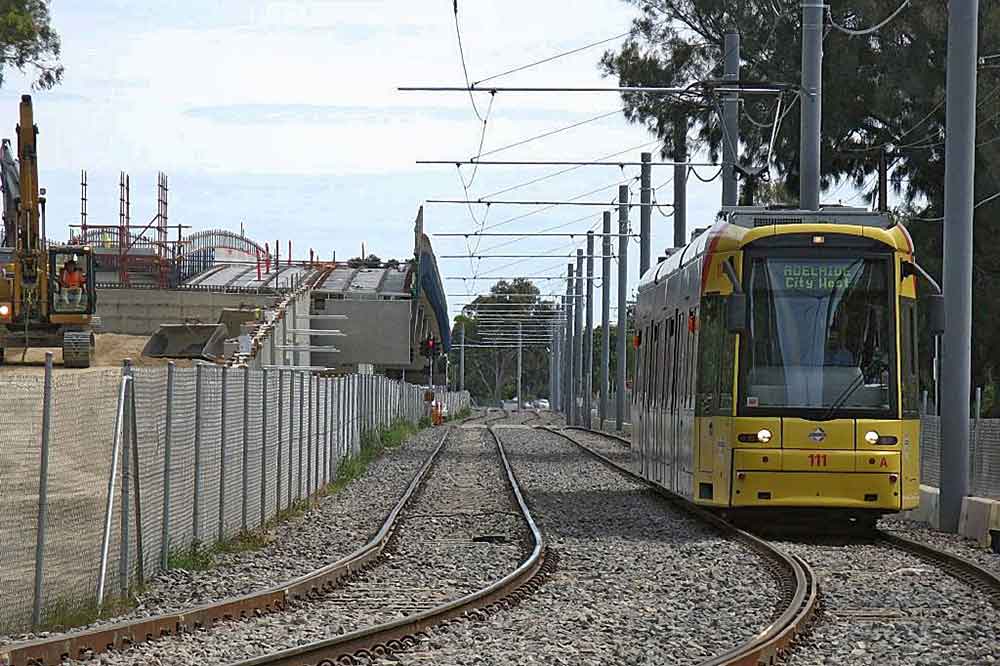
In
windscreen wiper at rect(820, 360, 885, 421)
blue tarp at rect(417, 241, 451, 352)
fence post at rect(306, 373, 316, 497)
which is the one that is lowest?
fence post at rect(306, 373, 316, 497)

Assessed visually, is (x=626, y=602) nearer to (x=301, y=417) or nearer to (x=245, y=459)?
(x=245, y=459)

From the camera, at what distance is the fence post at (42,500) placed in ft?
36.6

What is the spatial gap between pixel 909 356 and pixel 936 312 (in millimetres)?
766

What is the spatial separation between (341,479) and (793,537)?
1283 cm

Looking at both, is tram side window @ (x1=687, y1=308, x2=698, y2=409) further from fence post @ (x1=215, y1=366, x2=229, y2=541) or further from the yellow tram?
fence post @ (x1=215, y1=366, x2=229, y2=541)

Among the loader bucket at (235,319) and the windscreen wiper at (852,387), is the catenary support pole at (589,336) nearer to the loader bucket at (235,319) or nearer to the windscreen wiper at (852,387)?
the loader bucket at (235,319)

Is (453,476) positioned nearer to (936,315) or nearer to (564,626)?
Answer: (936,315)

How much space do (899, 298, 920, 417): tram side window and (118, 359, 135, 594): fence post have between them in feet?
27.9

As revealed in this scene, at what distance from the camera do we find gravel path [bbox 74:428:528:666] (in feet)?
33.9

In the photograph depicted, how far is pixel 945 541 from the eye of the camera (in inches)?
763

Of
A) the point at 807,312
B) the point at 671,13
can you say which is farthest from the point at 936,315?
the point at 671,13

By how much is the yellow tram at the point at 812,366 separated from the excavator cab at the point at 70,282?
29541 millimetres

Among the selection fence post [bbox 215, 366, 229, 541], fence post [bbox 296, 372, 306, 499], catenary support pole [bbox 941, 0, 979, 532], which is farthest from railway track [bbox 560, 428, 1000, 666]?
fence post [bbox 296, 372, 306, 499]

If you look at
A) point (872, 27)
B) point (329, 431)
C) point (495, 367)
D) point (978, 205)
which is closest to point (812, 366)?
point (329, 431)
